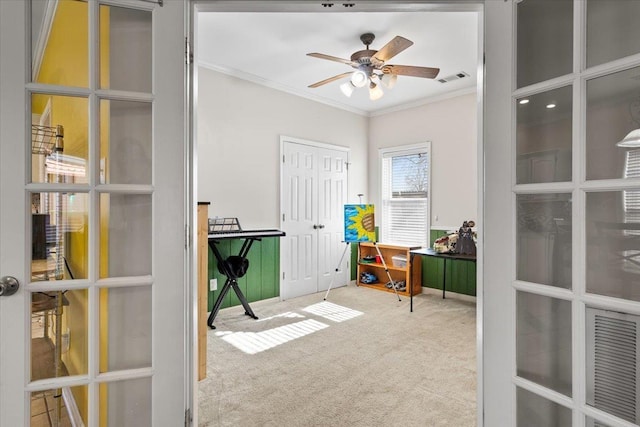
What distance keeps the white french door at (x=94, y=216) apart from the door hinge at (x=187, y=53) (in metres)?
0.02

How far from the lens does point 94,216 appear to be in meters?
1.32

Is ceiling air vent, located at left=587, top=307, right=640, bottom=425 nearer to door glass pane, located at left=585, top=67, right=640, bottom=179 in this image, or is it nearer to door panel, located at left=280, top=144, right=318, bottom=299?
door glass pane, located at left=585, top=67, right=640, bottom=179

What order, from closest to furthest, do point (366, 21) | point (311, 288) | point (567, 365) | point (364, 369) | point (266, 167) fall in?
1. point (567, 365)
2. point (364, 369)
3. point (366, 21)
4. point (266, 167)
5. point (311, 288)

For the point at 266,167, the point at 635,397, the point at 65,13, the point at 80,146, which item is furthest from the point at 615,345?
the point at 266,167

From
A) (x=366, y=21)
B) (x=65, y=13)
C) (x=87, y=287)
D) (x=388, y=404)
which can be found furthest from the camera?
(x=366, y=21)

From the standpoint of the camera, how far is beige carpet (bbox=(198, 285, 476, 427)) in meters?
2.17

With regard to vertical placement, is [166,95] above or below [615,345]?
above

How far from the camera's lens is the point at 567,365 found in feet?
3.92

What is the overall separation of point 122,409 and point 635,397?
189 centimetres

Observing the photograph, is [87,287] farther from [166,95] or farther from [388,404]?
[388,404]

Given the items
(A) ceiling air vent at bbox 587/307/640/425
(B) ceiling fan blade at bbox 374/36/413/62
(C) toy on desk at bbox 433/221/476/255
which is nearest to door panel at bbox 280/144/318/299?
(C) toy on desk at bbox 433/221/476/255

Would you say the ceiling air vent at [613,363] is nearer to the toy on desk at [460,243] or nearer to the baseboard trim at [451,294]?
the toy on desk at [460,243]

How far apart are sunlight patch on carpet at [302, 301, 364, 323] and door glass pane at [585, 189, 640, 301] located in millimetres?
3144

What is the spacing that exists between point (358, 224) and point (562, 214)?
389 cm
